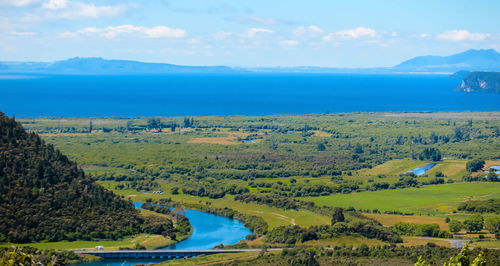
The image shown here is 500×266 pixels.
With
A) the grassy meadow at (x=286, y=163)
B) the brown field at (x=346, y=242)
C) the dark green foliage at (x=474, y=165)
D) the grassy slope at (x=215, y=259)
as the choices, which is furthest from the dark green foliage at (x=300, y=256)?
the dark green foliage at (x=474, y=165)

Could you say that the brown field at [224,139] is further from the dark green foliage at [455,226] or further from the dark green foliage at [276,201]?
the dark green foliage at [455,226]

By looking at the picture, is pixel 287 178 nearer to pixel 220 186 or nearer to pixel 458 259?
pixel 220 186

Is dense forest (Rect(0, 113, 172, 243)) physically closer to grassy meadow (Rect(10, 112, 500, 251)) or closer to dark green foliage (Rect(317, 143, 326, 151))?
grassy meadow (Rect(10, 112, 500, 251))

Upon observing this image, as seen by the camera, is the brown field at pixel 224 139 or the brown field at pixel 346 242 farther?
the brown field at pixel 224 139

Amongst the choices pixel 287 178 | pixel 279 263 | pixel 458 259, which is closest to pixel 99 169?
pixel 287 178

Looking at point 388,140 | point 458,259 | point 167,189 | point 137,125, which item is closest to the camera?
point 458,259

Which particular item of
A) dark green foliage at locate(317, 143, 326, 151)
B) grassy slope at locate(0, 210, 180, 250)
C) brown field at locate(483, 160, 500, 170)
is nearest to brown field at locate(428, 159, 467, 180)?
brown field at locate(483, 160, 500, 170)
